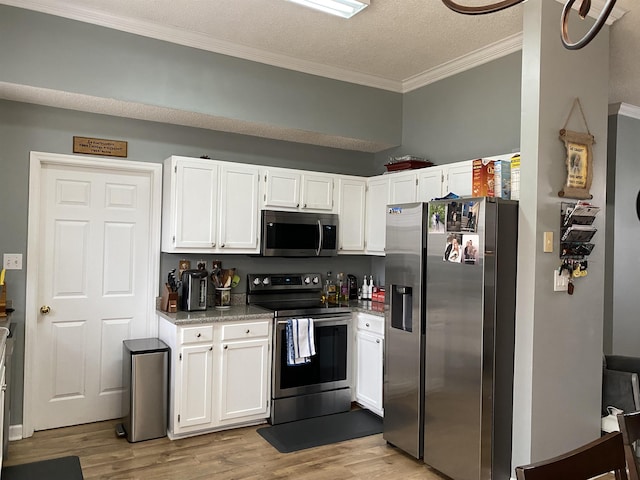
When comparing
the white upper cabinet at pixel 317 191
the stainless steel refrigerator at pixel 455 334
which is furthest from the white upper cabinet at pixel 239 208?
the stainless steel refrigerator at pixel 455 334

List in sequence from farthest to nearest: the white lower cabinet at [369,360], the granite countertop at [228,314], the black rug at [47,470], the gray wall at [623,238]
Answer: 1. the gray wall at [623,238]
2. the white lower cabinet at [369,360]
3. the granite countertop at [228,314]
4. the black rug at [47,470]

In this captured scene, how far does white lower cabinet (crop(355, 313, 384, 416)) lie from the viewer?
163 inches

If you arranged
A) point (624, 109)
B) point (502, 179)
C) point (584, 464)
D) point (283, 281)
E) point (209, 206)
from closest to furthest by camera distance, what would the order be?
point (584, 464) → point (502, 179) → point (209, 206) → point (624, 109) → point (283, 281)

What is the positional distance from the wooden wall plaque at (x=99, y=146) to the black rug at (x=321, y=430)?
8.14ft

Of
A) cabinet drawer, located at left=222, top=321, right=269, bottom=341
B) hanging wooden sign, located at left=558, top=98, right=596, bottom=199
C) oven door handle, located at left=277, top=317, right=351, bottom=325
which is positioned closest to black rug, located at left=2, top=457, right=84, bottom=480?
cabinet drawer, located at left=222, top=321, right=269, bottom=341

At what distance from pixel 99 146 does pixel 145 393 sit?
76.0 inches

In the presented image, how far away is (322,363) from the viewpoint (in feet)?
14.0

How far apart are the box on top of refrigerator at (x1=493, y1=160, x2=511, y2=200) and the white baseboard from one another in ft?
12.3

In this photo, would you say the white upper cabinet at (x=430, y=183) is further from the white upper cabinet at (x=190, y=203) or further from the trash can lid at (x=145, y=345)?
the trash can lid at (x=145, y=345)

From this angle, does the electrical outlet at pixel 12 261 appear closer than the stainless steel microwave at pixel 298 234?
Yes

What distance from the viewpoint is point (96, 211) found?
3992 mm

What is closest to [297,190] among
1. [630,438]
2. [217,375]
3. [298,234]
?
[298,234]

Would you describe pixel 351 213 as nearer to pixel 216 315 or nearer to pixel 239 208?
pixel 239 208

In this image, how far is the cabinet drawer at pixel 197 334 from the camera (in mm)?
3645
